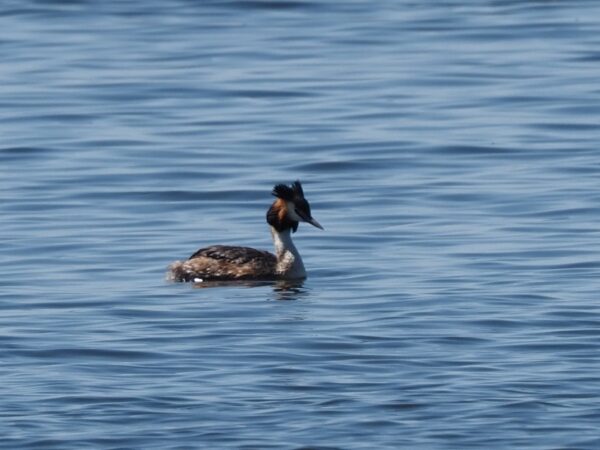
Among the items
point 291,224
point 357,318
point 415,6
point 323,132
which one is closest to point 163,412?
point 357,318

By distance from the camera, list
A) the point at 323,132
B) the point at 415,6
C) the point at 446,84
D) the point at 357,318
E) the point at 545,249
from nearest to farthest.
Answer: the point at 357,318 < the point at 545,249 < the point at 323,132 < the point at 446,84 < the point at 415,6

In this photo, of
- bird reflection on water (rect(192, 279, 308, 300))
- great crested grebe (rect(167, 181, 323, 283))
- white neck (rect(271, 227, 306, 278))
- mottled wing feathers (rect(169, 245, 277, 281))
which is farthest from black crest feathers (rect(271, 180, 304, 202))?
bird reflection on water (rect(192, 279, 308, 300))

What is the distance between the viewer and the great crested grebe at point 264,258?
1725 cm

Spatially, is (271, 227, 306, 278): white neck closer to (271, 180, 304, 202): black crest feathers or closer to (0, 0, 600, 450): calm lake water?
(0, 0, 600, 450): calm lake water

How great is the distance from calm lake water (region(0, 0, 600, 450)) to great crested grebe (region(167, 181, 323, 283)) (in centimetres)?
17

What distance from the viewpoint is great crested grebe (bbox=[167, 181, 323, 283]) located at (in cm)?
1725

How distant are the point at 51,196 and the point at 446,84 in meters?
9.40

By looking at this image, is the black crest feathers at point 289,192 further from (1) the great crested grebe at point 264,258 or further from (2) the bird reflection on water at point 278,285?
(2) the bird reflection on water at point 278,285

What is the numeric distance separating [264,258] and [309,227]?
2529mm

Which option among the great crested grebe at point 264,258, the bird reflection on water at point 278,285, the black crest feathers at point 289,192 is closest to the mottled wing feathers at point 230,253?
the great crested grebe at point 264,258

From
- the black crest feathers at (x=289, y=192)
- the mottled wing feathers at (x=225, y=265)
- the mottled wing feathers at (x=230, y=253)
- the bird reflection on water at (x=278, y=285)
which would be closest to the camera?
the bird reflection on water at (x=278, y=285)

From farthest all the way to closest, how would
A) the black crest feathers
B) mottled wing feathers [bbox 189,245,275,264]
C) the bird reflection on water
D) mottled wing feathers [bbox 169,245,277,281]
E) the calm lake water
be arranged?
the black crest feathers → mottled wing feathers [bbox 189,245,275,264] → mottled wing feathers [bbox 169,245,277,281] → the bird reflection on water → the calm lake water

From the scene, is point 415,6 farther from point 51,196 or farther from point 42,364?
point 42,364

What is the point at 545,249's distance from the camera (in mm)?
18141
